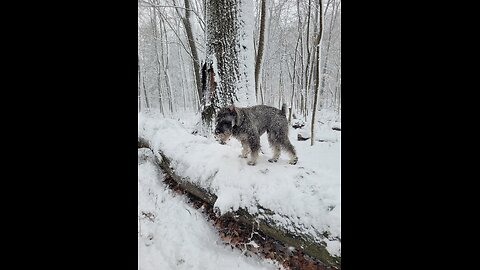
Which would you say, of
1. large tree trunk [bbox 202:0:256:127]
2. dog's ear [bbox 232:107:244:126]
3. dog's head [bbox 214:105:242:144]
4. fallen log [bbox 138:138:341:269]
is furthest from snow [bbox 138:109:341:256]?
large tree trunk [bbox 202:0:256:127]

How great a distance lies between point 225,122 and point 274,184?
102 cm

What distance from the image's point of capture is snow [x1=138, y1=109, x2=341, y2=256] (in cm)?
218

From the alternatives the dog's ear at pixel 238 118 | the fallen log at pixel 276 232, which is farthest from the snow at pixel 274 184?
the dog's ear at pixel 238 118

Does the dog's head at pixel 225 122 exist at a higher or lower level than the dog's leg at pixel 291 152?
higher

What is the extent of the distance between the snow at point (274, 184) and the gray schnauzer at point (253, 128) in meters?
0.15

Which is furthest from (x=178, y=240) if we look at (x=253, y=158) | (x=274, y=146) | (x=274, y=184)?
(x=274, y=146)

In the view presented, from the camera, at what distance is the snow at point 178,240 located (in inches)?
92.7

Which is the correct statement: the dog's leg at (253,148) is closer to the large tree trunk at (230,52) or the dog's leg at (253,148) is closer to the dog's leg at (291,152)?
the dog's leg at (291,152)

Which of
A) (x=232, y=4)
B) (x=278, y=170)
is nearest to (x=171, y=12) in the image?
(x=232, y=4)

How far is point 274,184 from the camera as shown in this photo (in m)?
2.66

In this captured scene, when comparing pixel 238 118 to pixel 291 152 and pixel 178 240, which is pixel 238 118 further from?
pixel 178 240

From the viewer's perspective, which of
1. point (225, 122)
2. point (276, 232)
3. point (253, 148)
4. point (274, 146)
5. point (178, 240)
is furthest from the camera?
point (274, 146)
